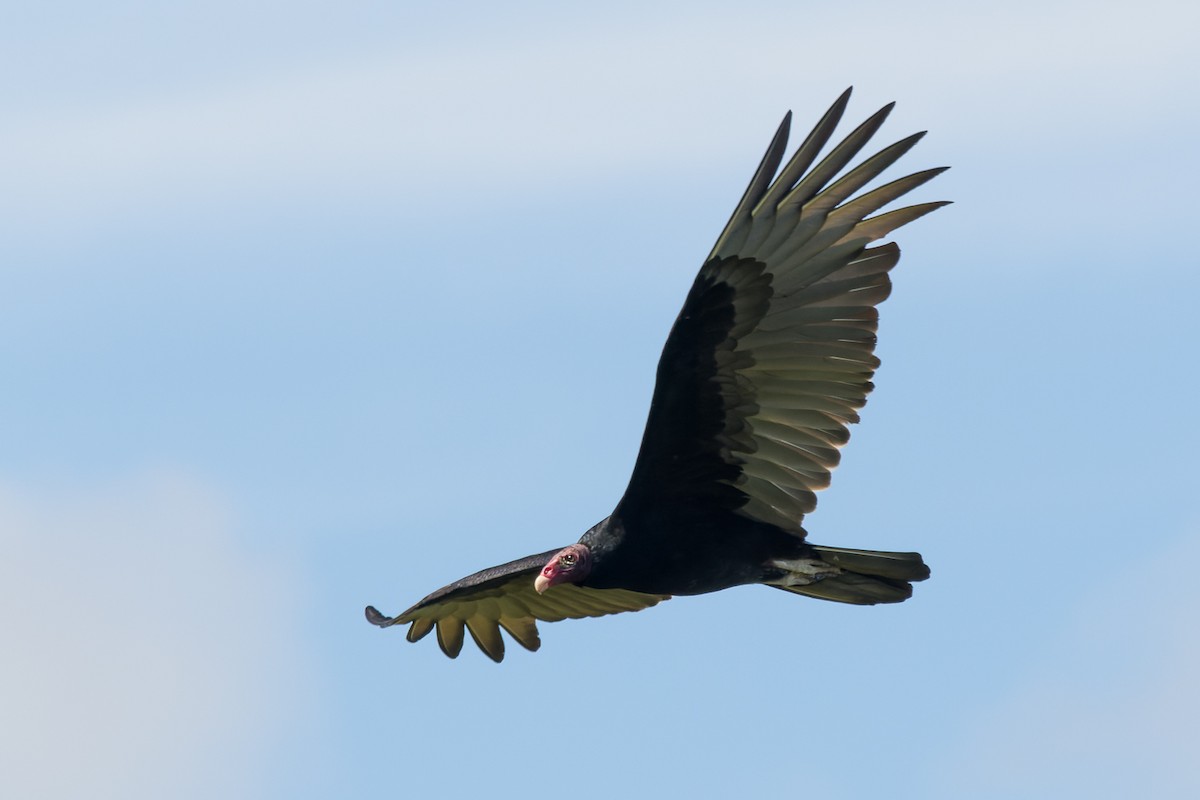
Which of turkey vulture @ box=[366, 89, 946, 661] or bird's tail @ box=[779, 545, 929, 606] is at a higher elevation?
turkey vulture @ box=[366, 89, 946, 661]

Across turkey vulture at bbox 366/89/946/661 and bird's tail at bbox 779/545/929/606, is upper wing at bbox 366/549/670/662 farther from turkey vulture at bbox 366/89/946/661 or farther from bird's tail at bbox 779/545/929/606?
bird's tail at bbox 779/545/929/606

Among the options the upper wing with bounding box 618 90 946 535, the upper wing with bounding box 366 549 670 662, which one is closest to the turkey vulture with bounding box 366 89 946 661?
the upper wing with bounding box 618 90 946 535

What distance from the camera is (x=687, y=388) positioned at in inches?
410

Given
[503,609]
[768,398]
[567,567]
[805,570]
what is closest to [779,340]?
[768,398]

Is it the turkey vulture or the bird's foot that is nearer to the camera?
Result: the turkey vulture

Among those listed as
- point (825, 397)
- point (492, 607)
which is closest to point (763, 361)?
point (825, 397)

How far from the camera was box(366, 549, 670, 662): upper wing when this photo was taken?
1257 centimetres

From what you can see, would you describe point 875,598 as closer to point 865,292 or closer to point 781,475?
point 781,475

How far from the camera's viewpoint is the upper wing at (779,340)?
10.1 metres

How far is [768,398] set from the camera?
34.6ft

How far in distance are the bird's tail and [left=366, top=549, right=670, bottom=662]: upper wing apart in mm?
1785

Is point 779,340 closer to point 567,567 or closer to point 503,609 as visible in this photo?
point 567,567

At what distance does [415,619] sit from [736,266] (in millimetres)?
3765

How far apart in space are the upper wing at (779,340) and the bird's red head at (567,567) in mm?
512
